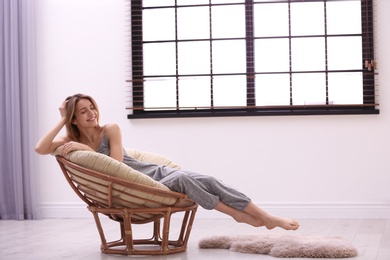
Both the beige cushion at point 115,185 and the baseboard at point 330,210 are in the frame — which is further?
the baseboard at point 330,210

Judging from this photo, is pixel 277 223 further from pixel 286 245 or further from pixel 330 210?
pixel 330 210

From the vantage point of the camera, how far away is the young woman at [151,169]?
3873 mm

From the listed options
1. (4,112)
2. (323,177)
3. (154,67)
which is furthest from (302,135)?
(4,112)

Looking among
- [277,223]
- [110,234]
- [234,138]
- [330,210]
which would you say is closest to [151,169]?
[277,223]

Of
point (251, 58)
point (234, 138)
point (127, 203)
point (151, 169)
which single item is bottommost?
point (127, 203)

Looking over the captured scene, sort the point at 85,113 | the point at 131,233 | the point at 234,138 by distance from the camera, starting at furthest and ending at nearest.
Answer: the point at 234,138
the point at 85,113
the point at 131,233

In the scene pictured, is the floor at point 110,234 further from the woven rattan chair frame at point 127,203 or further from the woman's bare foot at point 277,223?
the woman's bare foot at point 277,223

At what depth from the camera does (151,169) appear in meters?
4.21

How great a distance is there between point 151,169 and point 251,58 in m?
2.25

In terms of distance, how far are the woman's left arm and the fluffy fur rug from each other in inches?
27.2

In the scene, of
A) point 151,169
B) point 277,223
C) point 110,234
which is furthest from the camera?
point 110,234

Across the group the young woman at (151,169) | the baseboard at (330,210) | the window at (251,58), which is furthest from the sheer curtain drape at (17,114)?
the young woman at (151,169)

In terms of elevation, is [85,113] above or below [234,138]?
above

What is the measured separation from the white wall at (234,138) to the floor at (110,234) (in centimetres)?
30
